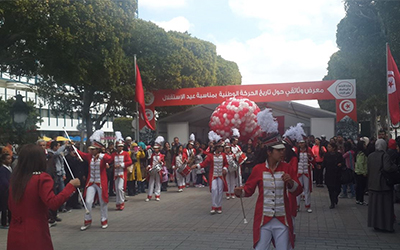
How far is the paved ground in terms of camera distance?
7441mm

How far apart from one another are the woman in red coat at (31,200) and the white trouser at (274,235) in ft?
7.25

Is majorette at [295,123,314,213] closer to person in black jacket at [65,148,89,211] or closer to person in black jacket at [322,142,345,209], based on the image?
person in black jacket at [322,142,345,209]

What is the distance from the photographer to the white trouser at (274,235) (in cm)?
491

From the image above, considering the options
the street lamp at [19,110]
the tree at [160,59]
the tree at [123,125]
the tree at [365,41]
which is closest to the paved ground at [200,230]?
the street lamp at [19,110]

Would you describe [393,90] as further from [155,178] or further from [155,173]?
[155,178]

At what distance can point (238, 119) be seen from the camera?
21.0m

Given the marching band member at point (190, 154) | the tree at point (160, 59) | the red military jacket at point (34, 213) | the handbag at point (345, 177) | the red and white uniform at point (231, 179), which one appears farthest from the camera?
the tree at point (160, 59)

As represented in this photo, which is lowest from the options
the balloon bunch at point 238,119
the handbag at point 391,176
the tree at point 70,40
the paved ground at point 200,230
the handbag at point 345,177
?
the paved ground at point 200,230

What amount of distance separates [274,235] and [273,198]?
0.43 m

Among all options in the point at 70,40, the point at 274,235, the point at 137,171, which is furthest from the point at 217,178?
the point at 70,40

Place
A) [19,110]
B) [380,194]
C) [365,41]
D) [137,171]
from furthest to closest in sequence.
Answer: [365,41] → [137,171] → [19,110] → [380,194]

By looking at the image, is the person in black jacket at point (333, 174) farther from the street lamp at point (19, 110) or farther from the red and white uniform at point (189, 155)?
the street lamp at point (19, 110)

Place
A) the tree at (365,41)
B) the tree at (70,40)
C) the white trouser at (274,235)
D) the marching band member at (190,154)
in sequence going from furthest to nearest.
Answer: the tree at (365,41), the marching band member at (190,154), the tree at (70,40), the white trouser at (274,235)

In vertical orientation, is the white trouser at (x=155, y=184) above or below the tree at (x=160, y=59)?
below
